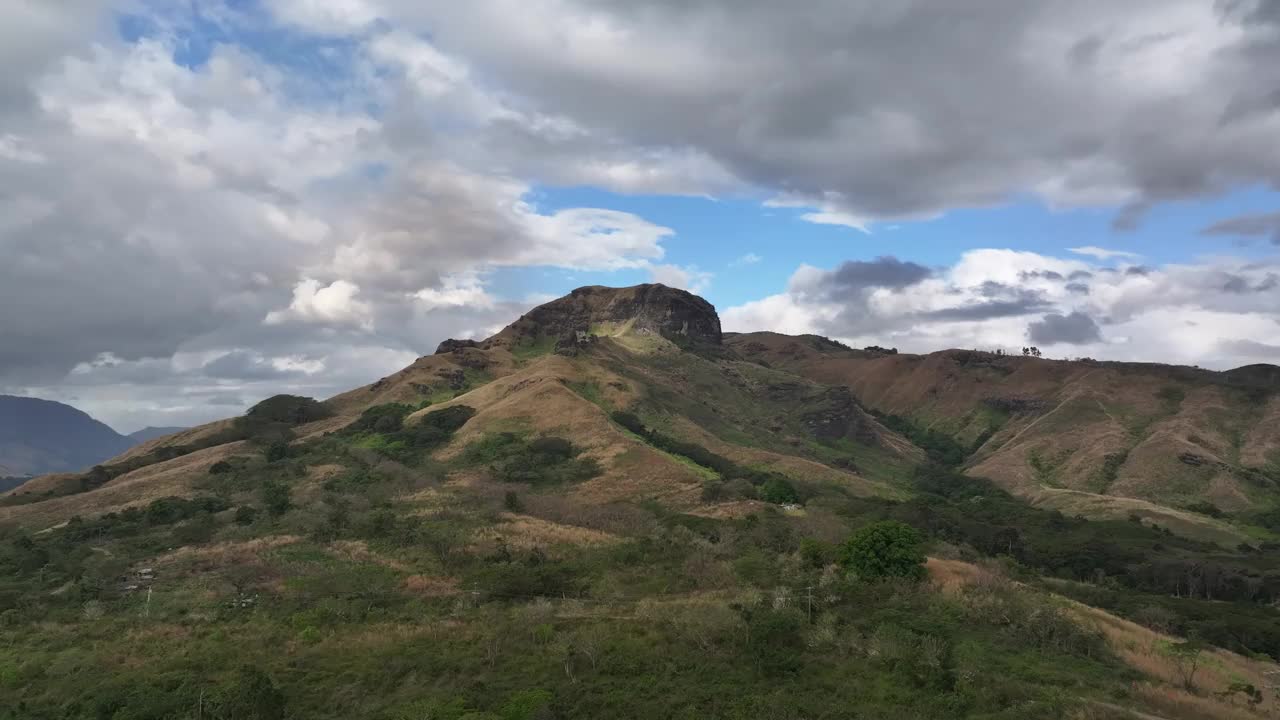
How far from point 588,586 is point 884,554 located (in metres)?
16.6

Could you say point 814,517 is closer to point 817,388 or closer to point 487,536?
point 487,536

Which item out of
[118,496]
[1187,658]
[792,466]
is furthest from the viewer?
[792,466]

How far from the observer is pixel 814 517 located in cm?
6794

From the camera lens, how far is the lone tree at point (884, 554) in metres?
38.2

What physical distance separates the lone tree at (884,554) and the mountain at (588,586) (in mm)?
177

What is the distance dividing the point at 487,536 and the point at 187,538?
26509 mm

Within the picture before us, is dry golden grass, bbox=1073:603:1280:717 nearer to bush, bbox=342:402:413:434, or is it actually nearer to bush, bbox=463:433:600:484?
bush, bbox=463:433:600:484

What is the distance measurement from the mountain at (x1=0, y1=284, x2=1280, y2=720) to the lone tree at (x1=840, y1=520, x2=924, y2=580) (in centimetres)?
18

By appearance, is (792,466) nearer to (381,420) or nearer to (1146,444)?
(381,420)

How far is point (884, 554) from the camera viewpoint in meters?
38.7

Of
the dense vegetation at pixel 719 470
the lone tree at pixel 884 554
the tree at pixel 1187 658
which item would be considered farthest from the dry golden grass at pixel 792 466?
the tree at pixel 1187 658

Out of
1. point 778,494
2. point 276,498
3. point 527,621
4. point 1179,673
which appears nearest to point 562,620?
point 527,621

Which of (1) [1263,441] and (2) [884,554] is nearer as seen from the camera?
(2) [884,554]

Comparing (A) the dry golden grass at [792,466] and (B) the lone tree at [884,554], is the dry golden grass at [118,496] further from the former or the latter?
(B) the lone tree at [884,554]
